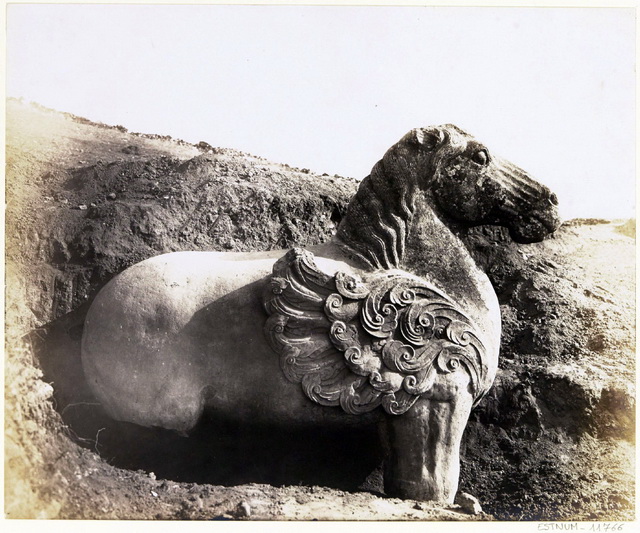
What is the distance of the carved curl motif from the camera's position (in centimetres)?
532

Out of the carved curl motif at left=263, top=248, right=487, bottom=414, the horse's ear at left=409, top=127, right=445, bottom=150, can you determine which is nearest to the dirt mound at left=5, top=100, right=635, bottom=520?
the carved curl motif at left=263, top=248, right=487, bottom=414

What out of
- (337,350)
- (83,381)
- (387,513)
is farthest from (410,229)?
(83,381)

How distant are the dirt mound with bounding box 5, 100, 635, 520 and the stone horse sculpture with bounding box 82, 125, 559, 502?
237 millimetres

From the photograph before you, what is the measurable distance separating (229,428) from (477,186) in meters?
1.95

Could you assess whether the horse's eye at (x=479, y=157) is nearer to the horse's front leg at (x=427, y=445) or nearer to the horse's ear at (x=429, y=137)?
the horse's ear at (x=429, y=137)

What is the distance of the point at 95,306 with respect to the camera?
5.60 meters

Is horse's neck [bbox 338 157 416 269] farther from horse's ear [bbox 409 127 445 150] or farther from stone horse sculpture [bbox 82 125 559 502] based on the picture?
horse's ear [bbox 409 127 445 150]

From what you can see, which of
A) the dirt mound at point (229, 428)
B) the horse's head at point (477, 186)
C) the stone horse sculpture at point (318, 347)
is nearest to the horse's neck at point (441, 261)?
the stone horse sculpture at point (318, 347)

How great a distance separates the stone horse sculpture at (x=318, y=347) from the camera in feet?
17.5

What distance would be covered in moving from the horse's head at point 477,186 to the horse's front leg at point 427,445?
1073 millimetres

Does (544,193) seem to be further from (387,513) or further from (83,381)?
(83,381)
